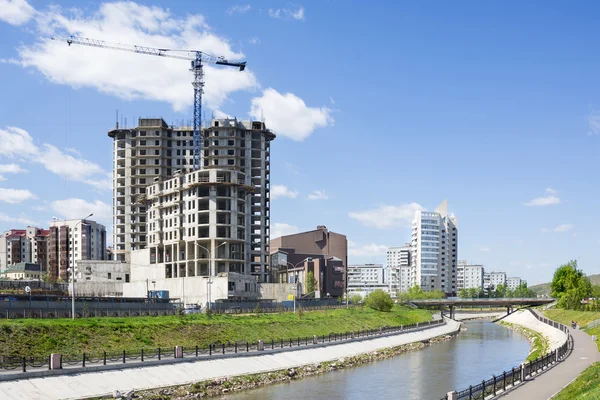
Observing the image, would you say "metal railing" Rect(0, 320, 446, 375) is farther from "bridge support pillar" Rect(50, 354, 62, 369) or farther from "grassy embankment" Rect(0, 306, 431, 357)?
"grassy embankment" Rect(0, 306, 431, 357)

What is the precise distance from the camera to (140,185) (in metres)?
190

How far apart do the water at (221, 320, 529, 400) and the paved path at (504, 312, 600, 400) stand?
31.5 ft

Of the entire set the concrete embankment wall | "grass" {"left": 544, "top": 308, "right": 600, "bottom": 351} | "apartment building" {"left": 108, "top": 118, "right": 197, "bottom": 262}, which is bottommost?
the concrete embankment wall

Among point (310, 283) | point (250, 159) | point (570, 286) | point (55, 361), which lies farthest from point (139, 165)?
point (55, 361)

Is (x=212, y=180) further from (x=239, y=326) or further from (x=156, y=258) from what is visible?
(x=239, y=326)

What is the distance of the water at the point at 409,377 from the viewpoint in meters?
56.4

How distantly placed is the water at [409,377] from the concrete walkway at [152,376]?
3.95 m

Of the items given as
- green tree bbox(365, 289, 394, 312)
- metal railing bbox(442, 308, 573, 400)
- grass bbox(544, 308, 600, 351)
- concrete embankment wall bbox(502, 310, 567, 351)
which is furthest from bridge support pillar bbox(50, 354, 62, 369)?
green tree bbox(365, 289, 394, 312)

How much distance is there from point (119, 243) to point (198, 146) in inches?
1510

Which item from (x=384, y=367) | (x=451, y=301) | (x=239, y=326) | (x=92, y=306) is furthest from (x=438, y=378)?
(x=451, y=301)

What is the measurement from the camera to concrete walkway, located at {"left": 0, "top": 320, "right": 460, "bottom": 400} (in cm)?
4447

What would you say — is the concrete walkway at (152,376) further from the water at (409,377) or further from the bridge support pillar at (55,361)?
the water at (409,377)

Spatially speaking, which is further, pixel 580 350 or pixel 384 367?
pixel 384 367

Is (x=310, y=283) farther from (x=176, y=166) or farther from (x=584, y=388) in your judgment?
(x=584, y=388)
